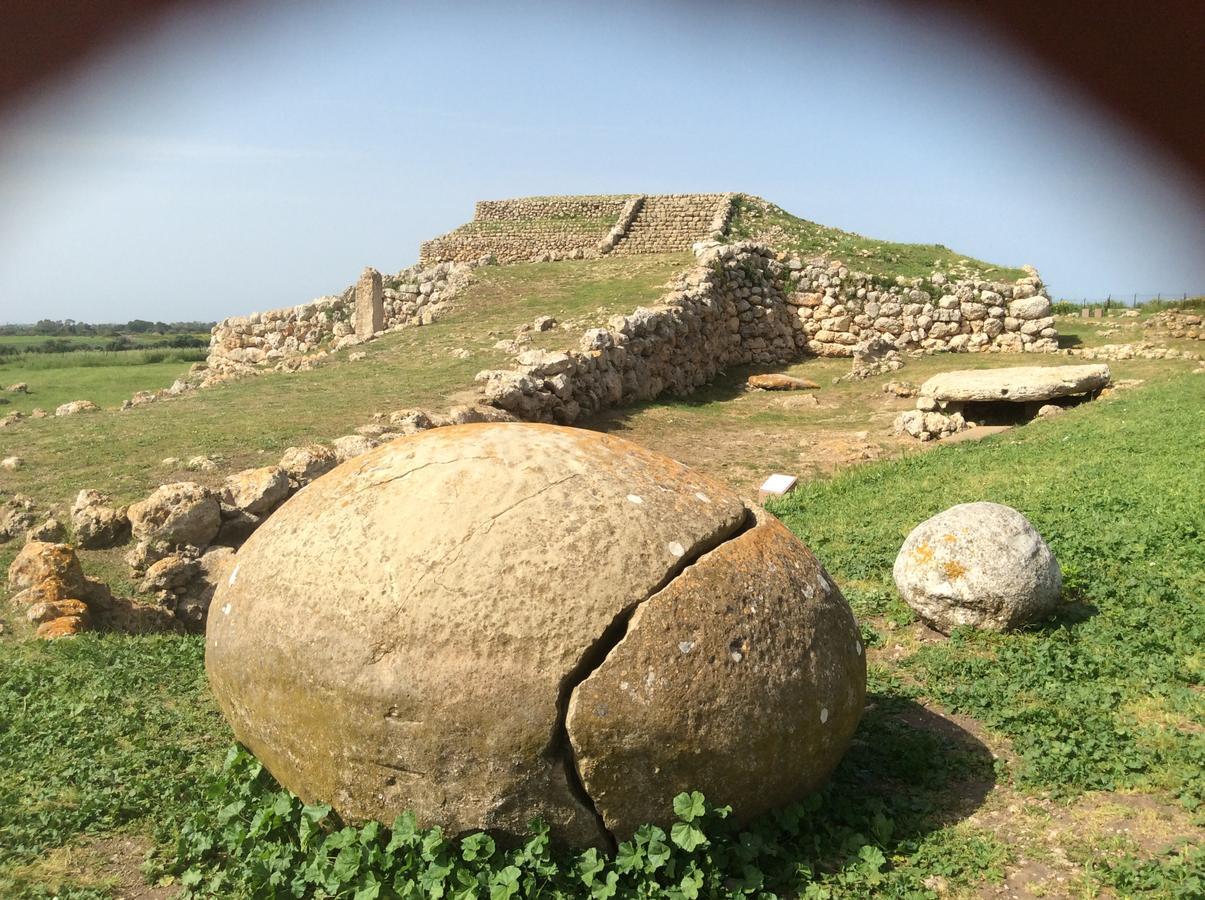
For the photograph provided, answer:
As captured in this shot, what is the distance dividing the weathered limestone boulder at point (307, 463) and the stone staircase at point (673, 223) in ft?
78.7

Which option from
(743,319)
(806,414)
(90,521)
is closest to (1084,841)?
(90,521)

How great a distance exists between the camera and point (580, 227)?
126ft

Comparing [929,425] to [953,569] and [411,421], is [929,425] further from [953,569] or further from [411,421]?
[953,569]

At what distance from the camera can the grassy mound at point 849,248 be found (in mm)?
29844

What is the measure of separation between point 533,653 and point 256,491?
783cm

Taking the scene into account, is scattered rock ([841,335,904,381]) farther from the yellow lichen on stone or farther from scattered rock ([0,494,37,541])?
scattered rock ([0,494,37,541])

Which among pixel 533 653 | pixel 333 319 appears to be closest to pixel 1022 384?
pixel 533 653

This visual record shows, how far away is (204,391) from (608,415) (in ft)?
28.0

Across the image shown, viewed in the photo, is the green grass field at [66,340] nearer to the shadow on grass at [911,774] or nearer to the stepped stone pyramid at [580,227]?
the stepped stone pyramid at [580,227]

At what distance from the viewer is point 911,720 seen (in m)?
6.62

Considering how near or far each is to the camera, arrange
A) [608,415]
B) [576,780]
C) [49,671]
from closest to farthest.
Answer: [576,780]
[49,671]
[608,415]

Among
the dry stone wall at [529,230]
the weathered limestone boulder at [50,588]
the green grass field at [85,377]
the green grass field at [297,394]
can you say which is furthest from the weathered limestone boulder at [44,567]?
the dry stone wall at [529,230]

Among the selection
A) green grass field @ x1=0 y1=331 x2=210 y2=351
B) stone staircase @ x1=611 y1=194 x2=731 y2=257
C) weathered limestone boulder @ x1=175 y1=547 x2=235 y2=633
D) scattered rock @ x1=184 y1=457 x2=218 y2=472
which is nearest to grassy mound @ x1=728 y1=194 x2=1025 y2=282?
stone staircase @ x1=611 y1=194 x2=731 y2=257

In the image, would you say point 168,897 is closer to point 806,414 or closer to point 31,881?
point 31,881
